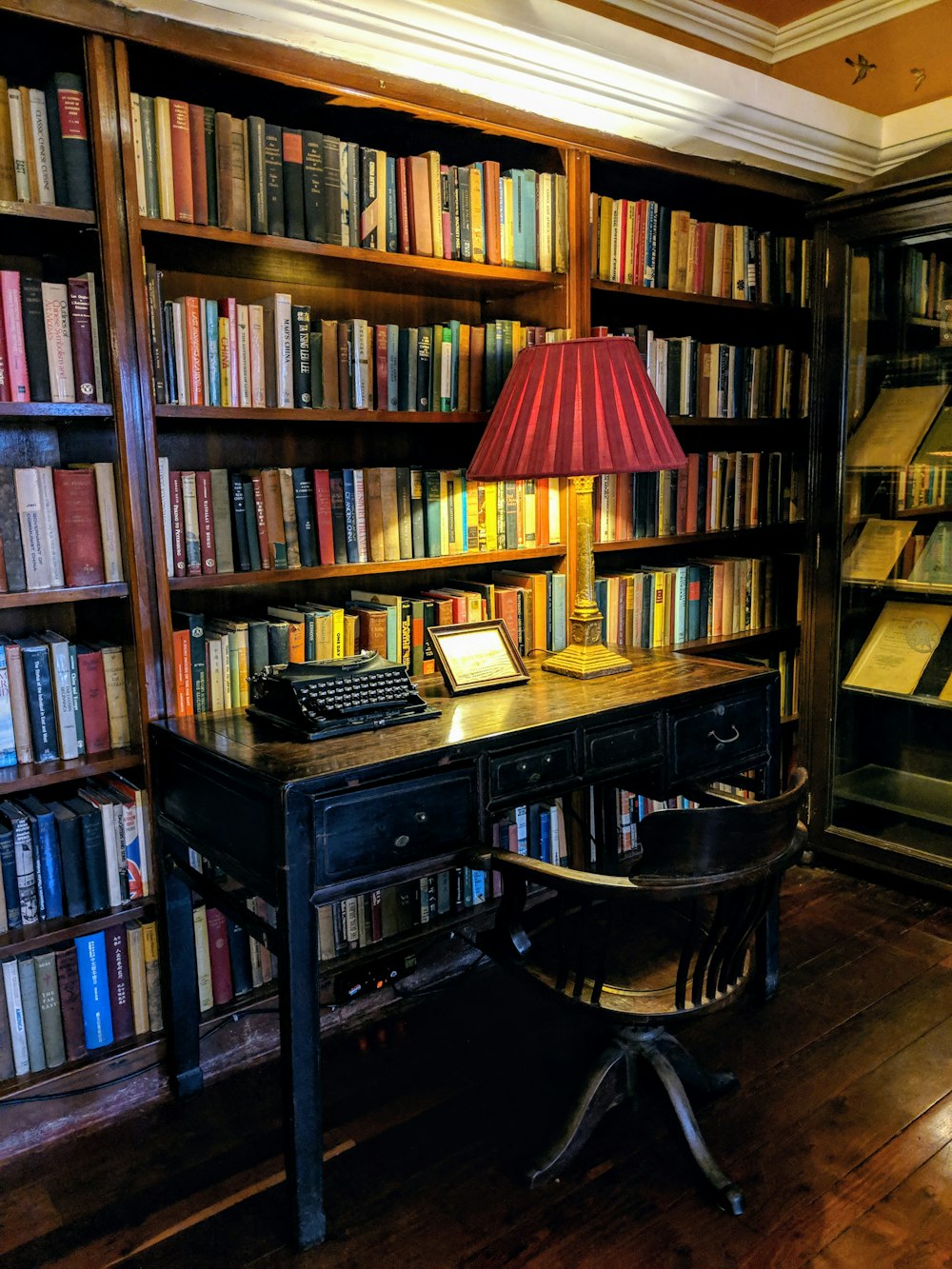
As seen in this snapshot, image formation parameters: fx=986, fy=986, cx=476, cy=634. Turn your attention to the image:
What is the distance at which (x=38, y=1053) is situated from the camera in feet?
6.45

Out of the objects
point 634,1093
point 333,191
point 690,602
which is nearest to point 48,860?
point 634,1093

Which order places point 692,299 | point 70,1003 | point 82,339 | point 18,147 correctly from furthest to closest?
point 692,299, point 70,1003, point 82,339, point 18,147

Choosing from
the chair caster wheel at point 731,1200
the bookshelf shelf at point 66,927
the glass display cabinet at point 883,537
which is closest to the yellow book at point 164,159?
the bookshelf shelf at point 66,927

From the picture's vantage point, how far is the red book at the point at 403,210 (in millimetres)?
2246

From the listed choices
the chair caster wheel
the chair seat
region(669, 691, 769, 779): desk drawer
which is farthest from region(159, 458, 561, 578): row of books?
Answer: the chair caster wheel

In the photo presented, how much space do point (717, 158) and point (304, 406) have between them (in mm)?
1517

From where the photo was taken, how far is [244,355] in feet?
6.82

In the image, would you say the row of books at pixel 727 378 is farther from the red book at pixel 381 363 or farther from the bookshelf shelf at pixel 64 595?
the bookshelf shelf at pixel 64 595

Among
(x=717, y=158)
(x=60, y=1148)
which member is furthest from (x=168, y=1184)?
(x=717, y=158)

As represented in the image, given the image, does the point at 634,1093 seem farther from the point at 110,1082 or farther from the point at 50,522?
the point at 50,522

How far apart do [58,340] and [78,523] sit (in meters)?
0.35

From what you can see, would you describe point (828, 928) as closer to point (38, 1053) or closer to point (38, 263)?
point (38, 1053)

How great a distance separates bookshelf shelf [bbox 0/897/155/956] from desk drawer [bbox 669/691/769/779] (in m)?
1.18

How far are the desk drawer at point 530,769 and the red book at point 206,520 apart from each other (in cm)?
74
